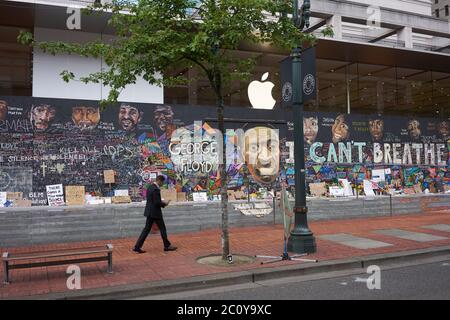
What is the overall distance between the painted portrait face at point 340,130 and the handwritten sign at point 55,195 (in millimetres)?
10483

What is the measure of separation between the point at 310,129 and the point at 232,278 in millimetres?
11086

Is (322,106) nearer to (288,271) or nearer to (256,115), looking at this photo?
(256,115)

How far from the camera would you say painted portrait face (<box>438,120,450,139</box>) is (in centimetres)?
2105

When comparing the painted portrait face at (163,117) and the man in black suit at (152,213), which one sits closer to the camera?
the man in black suit at (152,213)

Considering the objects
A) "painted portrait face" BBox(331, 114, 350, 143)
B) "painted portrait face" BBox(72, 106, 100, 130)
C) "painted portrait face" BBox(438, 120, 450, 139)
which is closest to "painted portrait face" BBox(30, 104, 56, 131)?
"painted portrait face" BBox(72, 106, 100, 130)

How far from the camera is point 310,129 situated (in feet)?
58.9

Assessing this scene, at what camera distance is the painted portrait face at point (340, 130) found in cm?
1834

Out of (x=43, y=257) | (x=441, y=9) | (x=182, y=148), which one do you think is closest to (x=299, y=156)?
(x=43, y=257)

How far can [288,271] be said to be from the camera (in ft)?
27.3

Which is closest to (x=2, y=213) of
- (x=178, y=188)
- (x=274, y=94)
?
(x=178, y=188)

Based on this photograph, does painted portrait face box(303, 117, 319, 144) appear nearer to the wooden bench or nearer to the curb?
the curb

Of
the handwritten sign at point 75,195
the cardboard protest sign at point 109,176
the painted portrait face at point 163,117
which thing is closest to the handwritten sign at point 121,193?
the cardboard protest sign at point 109,176

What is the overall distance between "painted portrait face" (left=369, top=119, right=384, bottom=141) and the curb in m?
9.82

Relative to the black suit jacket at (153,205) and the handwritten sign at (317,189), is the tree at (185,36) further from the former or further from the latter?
the handwritten sign at (317,189)
